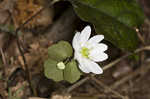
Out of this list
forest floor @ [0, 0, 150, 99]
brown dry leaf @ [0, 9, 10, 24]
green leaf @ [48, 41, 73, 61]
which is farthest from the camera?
brown dry leaf @ [0, 9, 10, 24]

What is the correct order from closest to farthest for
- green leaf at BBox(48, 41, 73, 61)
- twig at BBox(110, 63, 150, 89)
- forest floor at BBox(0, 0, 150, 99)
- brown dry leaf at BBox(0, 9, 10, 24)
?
green leaf at BBox(48, 41, 73, 61) → forest floor at BBox(0, 0, 150, 99) → brown dry leaf at BBox(0, 9, 10, 24) → twig at BBox(110, 63, 150, 89)

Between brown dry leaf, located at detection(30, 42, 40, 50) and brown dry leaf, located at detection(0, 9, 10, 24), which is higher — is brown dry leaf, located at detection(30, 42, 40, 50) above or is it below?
below

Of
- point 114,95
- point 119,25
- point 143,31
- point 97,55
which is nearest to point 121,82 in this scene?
point 114,95

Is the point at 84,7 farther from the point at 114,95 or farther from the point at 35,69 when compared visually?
the point at 114,95

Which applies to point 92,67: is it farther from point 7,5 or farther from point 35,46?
point 7,5

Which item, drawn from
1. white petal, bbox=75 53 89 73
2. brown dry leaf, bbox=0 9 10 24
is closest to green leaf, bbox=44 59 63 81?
white petal, bbox=75 53 89 73

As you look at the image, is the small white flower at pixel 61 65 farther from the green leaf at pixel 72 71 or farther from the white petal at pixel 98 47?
the white petal at pixel 98 47

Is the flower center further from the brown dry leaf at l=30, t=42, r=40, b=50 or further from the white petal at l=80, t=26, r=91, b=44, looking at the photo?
the brown dry leaf at l=30, t=42, r=40, b=50

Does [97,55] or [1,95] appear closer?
[97,55]
